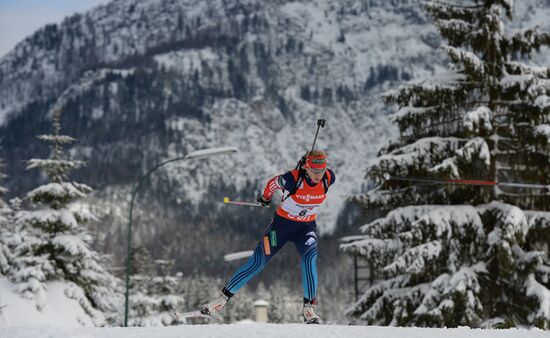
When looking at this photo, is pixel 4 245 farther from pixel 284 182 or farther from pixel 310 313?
pixel 284 182

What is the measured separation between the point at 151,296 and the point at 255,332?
38106mm

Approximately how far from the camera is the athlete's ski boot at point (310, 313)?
10.8 m

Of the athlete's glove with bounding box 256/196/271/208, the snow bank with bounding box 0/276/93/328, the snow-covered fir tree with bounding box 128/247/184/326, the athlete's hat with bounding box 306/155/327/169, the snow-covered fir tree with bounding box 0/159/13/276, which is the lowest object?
the snow-covered fir tree with bounding box 128/247/184/326

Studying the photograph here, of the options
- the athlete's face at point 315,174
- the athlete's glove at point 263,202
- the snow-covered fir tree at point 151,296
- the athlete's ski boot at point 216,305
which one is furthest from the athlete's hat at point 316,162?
the snow-covered fir tree at point 151,296

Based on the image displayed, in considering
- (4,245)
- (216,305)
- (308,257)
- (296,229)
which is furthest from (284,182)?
(4,245)

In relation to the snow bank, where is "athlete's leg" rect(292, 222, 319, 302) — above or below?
above

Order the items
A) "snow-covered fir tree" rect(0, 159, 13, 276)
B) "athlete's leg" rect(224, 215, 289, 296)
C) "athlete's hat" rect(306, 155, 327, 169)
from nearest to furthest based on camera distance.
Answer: "athlete's hat" rect(306, 155, 327, 169) → "athlete's leg" rect(224, 215, 289, 296) → "snow-covered fir tree" rect(0, 159, 13, 276)

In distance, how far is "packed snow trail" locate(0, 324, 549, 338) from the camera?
8.37 meters

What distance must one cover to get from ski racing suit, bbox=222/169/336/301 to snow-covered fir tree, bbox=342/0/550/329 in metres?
9.16

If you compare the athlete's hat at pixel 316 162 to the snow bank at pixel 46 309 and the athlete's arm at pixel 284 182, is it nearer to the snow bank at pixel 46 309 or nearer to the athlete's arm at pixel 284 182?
the athlete's arm at pixel 284 182

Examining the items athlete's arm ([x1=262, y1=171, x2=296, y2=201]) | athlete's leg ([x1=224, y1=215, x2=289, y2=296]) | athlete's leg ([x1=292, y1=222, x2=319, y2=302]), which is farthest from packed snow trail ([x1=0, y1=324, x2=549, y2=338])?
athlete's arm ([x1=262, y1=171, x2=296, y2=201])

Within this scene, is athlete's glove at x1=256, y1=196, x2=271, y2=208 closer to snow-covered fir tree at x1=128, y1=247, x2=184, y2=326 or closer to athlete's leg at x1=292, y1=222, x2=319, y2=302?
athlete's leg at x1=292, y1=222, x2=319, y2=302

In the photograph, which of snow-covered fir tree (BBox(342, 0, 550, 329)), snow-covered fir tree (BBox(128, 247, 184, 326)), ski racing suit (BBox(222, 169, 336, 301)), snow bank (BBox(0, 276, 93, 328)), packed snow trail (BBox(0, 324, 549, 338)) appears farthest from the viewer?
snow-covered fir tree (BBox(128, 247, 184, 326))

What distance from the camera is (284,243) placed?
11.0 m
